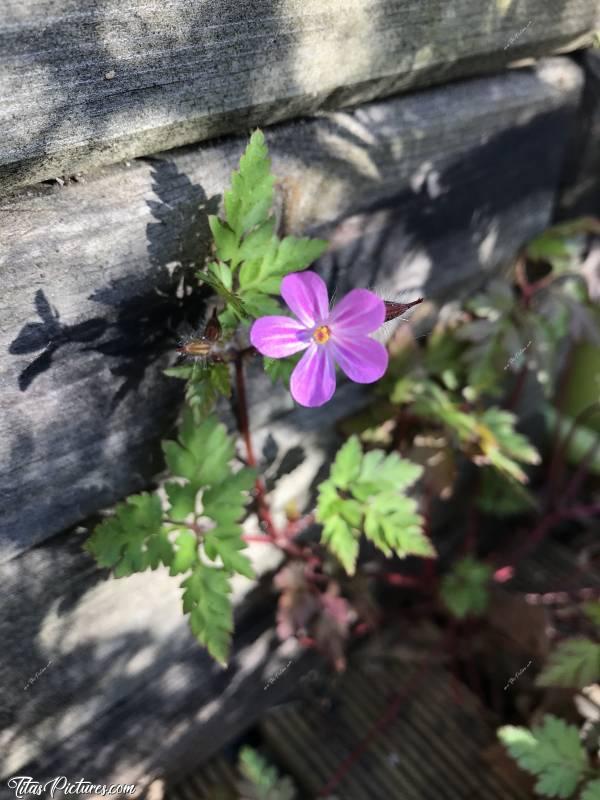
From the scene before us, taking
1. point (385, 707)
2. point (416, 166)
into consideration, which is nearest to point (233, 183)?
point (416, 166)

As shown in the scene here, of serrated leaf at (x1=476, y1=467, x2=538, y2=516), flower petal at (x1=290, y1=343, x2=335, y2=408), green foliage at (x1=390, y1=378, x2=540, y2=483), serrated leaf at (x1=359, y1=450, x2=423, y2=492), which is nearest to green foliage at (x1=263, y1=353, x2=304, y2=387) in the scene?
flower petal at (x1=290, y1=343, x2=335, y2=408)

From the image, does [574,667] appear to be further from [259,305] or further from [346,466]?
[259,305]

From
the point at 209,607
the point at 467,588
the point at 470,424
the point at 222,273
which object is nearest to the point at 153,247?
the point at 222,273

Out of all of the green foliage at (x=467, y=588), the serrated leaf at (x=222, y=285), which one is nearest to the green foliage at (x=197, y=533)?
the serrated leaf at (x=222, y=285)

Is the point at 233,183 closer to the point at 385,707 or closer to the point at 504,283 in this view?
the point at 504,283

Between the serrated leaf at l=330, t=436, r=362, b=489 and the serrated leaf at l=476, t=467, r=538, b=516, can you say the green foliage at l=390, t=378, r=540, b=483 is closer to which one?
the serrated leaf at l=330, t=436, r=362, b=489

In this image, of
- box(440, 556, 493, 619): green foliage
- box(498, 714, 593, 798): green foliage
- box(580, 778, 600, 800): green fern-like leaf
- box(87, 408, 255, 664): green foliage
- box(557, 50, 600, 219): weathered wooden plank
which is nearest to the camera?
box(87, 408, 255, 664): green foliage

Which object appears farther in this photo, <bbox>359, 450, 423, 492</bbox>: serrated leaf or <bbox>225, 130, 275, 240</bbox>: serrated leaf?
<bbox>359, 450, 423, 492</bbox>: serrated leaf
